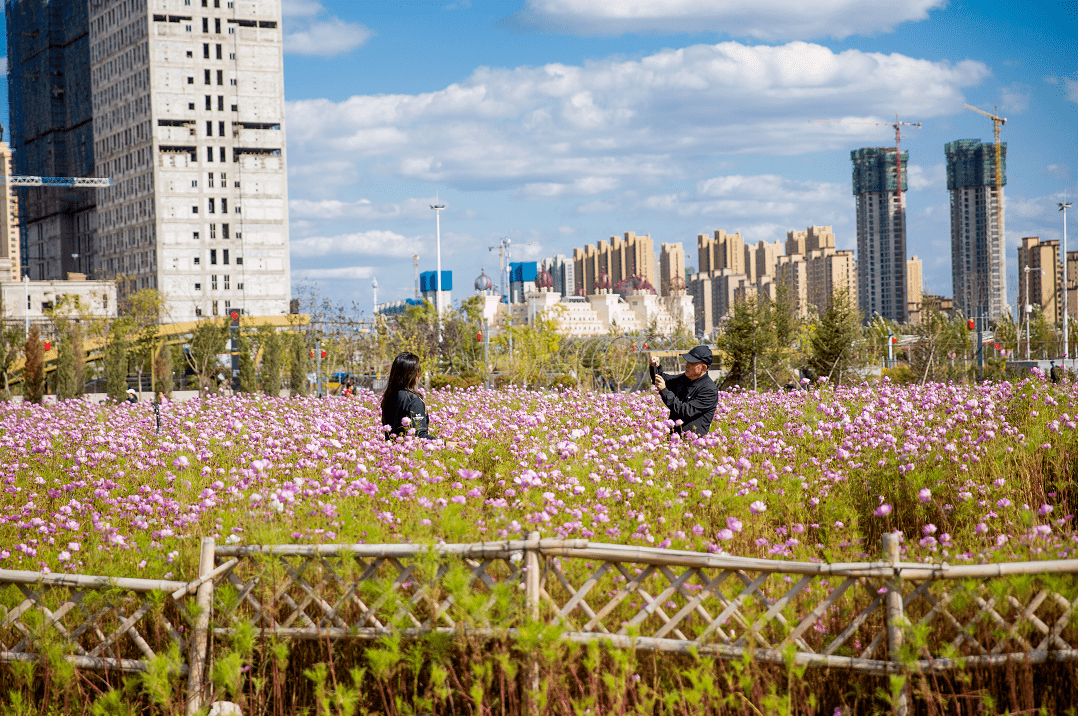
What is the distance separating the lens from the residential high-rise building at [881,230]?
471 feet

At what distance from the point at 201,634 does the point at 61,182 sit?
11036 cm

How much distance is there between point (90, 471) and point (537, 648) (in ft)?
17.3

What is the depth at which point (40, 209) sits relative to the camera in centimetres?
10519

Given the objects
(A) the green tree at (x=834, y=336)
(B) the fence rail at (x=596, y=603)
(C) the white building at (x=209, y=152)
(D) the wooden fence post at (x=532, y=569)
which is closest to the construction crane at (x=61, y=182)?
(C) the white building at (x=209, y=152)

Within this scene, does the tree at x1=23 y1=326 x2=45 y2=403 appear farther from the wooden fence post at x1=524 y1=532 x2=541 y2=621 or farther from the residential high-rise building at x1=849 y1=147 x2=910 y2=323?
the residential high-rise building at x1=849 y1=147 x2=910 y2=323

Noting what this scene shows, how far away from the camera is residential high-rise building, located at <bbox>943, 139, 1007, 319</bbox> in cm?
11625

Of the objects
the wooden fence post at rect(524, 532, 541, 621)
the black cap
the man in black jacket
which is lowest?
the wooden fence post at rect(524, 532, 541, 621)

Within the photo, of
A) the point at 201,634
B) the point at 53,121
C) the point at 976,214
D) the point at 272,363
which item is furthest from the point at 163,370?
the point at 976,214

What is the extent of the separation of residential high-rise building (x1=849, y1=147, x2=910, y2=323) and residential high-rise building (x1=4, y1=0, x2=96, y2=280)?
101m

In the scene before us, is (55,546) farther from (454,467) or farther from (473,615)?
(473,615)

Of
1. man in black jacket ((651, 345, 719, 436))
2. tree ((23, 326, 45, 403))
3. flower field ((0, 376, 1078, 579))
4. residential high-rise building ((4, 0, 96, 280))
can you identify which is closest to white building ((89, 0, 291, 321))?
residential high-rise building ((4, 0, 96, 280))

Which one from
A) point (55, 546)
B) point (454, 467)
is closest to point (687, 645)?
point (454, 467)

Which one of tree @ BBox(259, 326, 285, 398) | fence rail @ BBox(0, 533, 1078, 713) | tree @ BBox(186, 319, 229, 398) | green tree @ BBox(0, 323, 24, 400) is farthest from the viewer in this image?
tree @ BBox(186, 319, 229, 398)

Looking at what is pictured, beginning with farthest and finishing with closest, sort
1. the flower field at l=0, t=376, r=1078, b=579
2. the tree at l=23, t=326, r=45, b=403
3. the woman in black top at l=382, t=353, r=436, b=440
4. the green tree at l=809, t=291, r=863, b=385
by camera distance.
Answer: the tree at l=23, t=326, r=45, b=403 → the green tree at l=809, t=291, r=863, b=385 → the woman in black top at l=382, t=353, r=436, b=440 → the flower field at l=0, t=376, r=1078, b=579
